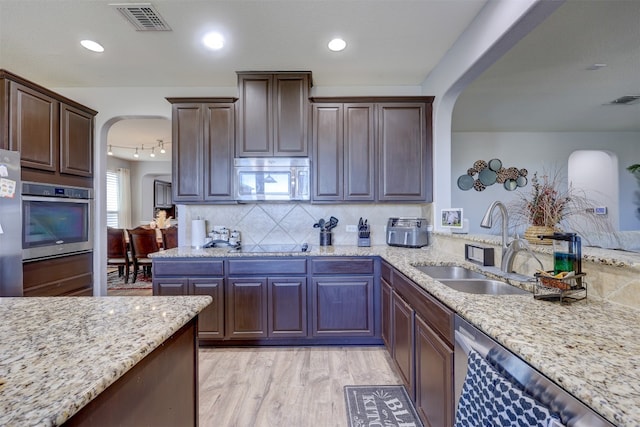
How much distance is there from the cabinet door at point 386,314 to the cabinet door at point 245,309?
41.5 inches

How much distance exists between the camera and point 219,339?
8.84 ft

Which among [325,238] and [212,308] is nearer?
[212,308]

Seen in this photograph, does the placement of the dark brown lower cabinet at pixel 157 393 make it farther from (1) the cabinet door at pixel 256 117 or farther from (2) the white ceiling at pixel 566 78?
(2) the white ceiling at pixel 566 78

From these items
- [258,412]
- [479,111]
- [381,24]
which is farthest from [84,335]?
[479,111]

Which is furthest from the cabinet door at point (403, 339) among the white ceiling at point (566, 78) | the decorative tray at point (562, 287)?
the white ceiling at point (566, 78)

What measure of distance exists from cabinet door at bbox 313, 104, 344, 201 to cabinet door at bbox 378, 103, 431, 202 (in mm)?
411

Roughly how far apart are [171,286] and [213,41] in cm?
215

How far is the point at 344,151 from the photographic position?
9.98ft

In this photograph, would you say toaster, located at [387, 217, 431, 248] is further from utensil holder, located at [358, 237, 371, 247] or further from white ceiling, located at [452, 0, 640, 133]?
white ceiling, located at [452, 0, 640, 133]

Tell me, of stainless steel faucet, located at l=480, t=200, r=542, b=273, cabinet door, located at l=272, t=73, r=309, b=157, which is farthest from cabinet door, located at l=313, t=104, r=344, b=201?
stainless steel faucet, located at l=480, t=200, r=542, b=273

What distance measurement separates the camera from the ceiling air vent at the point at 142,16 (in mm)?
2037

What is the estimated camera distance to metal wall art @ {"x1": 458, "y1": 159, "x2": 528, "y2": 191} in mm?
5254

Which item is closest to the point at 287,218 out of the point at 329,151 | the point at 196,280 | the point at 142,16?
the point at 329,151

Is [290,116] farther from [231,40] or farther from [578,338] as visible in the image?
[578,338]
